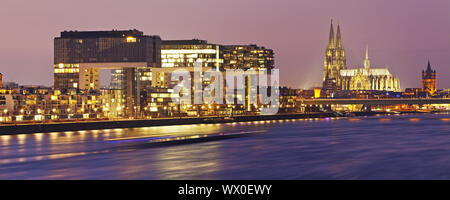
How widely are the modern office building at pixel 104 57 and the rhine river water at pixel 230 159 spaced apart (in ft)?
294

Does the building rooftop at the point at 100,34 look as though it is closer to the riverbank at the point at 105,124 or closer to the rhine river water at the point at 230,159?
the riverbank at the point at 105,124

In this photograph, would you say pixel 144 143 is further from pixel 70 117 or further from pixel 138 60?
pixel 138 60

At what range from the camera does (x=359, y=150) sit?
74.9 meters

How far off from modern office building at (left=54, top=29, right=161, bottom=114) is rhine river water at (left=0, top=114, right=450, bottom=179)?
89.5 m

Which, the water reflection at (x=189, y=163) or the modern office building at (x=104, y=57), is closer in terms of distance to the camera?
the water reflection at (x=189, y=163)

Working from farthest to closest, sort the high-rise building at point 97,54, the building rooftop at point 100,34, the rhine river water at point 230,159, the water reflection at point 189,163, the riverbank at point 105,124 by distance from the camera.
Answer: the building rooftop at point 100,34, the high-rise building at point 97,54, the riverbank at point 105,124, the water reflection at point 189,163, the rhine river water at point 230,159

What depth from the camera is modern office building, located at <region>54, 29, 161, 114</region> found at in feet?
596

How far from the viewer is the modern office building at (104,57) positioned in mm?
181750

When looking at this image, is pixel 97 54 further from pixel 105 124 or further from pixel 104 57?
pixel 105 124

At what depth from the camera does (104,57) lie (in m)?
183

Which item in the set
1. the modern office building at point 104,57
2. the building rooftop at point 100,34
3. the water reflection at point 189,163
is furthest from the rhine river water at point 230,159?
the building rooftop at point 100,34
